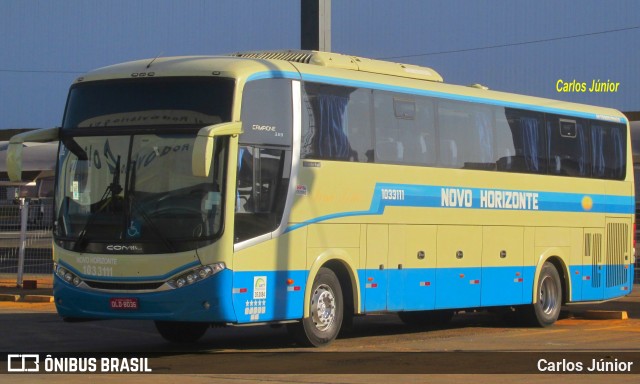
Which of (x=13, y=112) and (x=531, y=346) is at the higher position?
(x=13, y=112)

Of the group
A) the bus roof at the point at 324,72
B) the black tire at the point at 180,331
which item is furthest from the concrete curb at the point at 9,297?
the bus roof at the point at 324,72

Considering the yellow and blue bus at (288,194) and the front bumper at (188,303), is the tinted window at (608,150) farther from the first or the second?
the front bumper at (188,303)

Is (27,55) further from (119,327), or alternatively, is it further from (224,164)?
(224,164)

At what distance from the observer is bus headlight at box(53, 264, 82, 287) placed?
14872 mm

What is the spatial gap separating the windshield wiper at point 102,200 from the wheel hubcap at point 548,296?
27.6 feet

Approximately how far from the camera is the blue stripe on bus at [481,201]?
1673 centimetres

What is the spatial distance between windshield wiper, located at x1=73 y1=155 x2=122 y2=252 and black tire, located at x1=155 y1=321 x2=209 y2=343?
A: 6.68ft

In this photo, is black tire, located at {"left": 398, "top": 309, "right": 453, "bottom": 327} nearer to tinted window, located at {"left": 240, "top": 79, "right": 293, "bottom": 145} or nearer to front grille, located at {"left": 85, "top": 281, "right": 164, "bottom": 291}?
tinted window, located at {"left": 240, "top": 79, "right": 293, "bottom": 145}

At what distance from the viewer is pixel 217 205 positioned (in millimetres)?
14172

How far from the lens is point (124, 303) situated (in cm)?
1445

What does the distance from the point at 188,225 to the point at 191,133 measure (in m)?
1.06

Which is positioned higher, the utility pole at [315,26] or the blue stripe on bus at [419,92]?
the utility pole at [315,26]
